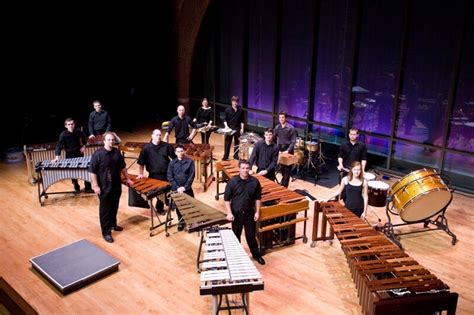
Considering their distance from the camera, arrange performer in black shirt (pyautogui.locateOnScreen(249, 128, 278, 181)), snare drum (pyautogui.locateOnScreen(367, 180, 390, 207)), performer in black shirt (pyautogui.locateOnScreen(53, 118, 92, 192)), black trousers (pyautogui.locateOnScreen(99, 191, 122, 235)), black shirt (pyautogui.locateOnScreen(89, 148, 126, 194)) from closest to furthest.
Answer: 1. black shirt (pyautogui.locateOnScreen(89, 148, 126, 194))
2. black trousers (pyautogui.locateOnScreen(99, 191, 122, 235))
3. snare drum (pyautogui.locateOnScreen(367, 180, 390, 207))
4. performer in black shirt (pyautogui.locateOnScreen(249, 128, 278, 181))
5. performer in black shirt (pyautogui.locateOnScreen(53, 118, 92, 192))

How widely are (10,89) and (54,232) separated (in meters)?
6.11

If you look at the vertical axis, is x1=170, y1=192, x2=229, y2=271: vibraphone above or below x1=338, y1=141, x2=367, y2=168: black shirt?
below

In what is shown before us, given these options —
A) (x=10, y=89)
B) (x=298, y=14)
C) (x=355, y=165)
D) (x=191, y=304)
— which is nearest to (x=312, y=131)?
(x=298, y=14)

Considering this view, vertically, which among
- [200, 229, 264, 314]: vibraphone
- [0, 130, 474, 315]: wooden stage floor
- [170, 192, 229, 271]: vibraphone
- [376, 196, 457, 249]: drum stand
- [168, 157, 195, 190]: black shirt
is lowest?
[0, 130, 474, 315]: wooden stage floor

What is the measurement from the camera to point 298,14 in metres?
10.8

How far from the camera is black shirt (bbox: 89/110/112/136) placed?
30.3ft

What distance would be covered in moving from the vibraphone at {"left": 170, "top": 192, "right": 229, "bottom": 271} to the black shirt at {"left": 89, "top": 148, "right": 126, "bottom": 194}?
1006mm

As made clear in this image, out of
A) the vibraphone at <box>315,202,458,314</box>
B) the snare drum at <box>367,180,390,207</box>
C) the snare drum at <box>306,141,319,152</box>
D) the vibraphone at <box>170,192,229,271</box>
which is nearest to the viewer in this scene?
the vibraphone at <box>315,202,458,314</box>

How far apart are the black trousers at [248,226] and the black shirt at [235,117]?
3.96m

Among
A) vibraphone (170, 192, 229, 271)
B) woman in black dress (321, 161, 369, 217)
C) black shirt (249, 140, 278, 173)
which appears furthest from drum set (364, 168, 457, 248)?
vibraphone (170, 192, 229, 271)

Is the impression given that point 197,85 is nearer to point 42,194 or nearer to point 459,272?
point 42,194

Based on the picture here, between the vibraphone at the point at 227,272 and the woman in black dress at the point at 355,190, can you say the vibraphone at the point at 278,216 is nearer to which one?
the woman in black dress at the point at 355,190

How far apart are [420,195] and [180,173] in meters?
3.33

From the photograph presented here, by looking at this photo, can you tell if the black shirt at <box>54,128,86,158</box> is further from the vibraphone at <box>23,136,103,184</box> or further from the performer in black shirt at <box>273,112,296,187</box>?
the performer in black shirt at <box>273,112,296,187</box>
